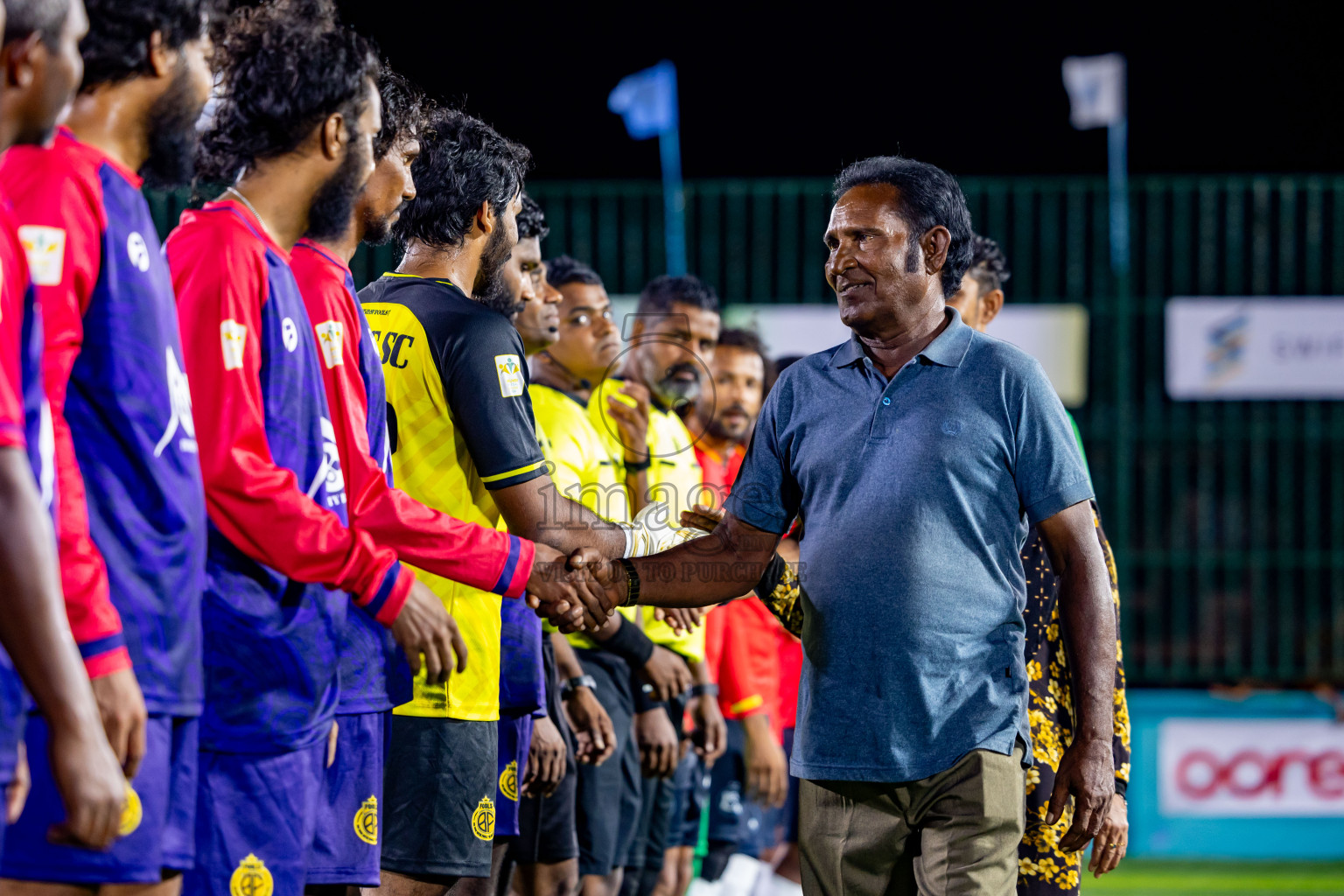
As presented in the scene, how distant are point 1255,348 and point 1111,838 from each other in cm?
576

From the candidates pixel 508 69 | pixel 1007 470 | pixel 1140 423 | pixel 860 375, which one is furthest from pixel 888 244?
pixel 508 69

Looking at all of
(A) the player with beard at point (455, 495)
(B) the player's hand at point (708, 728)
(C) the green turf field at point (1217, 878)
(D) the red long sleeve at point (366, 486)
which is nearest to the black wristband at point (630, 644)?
(B) the player's hand at point (708, 728)

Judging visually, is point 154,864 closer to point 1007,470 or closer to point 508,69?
point 1007,470

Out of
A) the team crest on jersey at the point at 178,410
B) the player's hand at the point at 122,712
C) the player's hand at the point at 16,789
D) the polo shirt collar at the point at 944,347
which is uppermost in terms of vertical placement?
the polo shirt collar at the point at 944,347

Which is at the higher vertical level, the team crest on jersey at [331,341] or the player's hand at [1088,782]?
the team crest on jersey at [331,341]

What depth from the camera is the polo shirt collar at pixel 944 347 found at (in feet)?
10.2

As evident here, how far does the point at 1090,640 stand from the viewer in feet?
9.78

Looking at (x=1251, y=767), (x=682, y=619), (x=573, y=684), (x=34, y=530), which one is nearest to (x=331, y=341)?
(x=34, y=530)

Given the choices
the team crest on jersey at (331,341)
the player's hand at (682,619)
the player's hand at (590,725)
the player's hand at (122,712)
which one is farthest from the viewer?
the player's hand at (682,619)

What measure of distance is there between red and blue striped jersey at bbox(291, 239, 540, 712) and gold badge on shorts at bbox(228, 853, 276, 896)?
0.44m

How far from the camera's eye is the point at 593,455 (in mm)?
4918

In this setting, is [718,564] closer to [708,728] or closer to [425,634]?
[425,634]

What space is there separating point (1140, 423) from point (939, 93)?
37.6ft

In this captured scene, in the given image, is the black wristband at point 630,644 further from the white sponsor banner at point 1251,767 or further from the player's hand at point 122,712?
the white sponsor banner at point 1251,767
